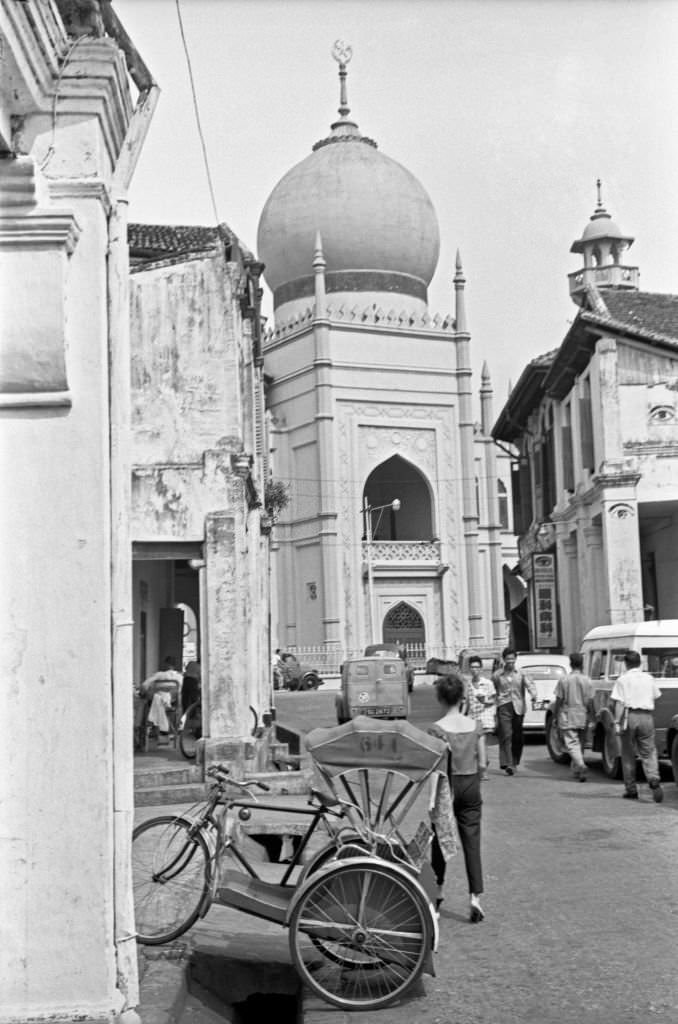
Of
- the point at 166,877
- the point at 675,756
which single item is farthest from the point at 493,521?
the point at 166,877

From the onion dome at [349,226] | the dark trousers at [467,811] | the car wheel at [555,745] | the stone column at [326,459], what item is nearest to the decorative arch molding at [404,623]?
the stone column at [326,459]

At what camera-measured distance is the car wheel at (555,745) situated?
16.9 meters

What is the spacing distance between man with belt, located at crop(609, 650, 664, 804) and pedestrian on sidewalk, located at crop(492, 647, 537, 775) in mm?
2718

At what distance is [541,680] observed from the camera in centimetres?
2092

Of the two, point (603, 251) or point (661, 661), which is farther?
point (603, 251)

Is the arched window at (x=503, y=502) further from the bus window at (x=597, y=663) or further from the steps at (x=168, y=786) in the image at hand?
the steps at (x=168, y=786)

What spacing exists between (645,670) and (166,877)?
9.44 meters

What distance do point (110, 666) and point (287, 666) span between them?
36.9 meters

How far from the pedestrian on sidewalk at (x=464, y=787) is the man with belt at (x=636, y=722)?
5213 mm

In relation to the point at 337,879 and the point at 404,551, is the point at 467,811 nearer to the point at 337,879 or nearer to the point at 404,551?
the point at 337,879

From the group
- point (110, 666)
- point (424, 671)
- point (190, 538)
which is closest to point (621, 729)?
point (190, 538)

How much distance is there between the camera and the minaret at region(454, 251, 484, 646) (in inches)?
1892

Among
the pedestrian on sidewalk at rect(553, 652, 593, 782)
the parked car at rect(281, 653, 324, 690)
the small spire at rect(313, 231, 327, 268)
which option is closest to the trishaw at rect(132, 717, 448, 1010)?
the pedestrian on sidewalk at rect(553, 652, 593, 782)

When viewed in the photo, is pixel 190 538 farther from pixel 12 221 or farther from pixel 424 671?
pixel 424 671
